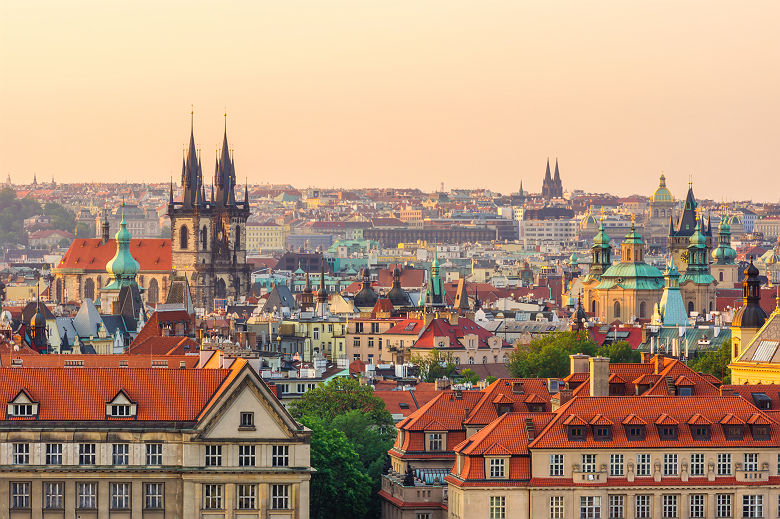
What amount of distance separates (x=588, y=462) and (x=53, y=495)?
542 inches

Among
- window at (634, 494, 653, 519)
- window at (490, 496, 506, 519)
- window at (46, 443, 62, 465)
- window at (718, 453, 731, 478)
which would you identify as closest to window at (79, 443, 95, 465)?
window at (46, 443, 62, 465)

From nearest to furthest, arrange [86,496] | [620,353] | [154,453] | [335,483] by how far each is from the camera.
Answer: [86,496] → [154,453] → [335,483] → [620,353]

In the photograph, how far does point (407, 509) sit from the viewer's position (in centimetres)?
6819

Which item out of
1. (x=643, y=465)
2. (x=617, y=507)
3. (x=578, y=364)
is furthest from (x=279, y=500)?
(x=578, y=364)

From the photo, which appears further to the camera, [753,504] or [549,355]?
[549,355]

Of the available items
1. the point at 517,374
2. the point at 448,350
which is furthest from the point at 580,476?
the point at 448,350

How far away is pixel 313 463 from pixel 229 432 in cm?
690

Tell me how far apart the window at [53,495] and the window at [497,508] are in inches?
428

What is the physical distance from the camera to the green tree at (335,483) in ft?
227

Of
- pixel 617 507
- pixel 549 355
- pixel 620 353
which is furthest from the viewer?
pixel 620 353

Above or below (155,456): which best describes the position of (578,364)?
above

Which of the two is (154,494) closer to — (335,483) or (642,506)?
(335,483)

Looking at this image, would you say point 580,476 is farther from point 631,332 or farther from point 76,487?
point 631,332

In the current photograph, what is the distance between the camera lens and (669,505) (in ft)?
213
